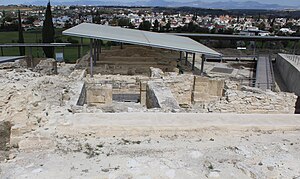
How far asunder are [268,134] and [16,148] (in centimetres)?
567

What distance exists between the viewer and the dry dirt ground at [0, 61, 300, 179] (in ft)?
16.9

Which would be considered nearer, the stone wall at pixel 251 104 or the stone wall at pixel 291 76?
the stone wall at pixel 251 104

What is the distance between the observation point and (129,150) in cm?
589

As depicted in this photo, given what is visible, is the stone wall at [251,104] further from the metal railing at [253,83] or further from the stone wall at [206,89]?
the metal railing at [253,83]

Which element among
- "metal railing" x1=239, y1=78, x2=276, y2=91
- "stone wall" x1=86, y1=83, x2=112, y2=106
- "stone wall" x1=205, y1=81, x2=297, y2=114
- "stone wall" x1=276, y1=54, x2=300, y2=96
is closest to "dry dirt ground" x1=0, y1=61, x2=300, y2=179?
"stone wall" x1=205, y1=81, x2=297, y2=114

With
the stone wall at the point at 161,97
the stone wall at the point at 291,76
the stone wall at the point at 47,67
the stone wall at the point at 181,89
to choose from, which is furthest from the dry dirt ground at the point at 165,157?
the stone wall at the point at 291,76

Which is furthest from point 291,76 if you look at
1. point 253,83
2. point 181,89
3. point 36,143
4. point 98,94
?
point 36,143

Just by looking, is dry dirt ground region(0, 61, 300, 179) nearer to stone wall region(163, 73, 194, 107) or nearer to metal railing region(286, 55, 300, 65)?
stone wall region(163, 73, 194, 107)

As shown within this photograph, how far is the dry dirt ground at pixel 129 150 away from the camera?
516cm

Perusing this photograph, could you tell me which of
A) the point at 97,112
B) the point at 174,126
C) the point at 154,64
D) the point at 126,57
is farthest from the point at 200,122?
the point at 126,57

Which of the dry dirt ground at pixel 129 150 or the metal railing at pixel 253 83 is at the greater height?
the dry dirt ground at pixel 129 150

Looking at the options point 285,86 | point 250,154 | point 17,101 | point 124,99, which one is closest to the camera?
point 250,154

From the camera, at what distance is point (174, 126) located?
22.3 feet

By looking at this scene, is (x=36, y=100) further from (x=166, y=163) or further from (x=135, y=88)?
(x=135, y=88)
